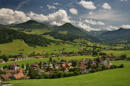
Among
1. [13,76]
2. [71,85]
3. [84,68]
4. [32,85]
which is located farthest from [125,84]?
[13,76]

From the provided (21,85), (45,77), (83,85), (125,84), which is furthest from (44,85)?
(125,84)

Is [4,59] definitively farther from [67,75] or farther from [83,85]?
[83,85]

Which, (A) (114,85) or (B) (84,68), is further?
(B) (84,68)

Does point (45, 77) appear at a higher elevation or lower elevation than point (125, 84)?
lower

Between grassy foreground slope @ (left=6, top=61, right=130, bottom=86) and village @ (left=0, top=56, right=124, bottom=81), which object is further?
village @ (left=0, top=56, right=124, bottom=81)

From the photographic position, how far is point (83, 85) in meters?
50.1

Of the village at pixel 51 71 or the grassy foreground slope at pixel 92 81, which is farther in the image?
the village at pixel 51 71

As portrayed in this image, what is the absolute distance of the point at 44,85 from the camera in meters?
55.6

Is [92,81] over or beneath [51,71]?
over

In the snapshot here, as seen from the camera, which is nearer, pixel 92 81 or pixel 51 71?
pixel 92 81

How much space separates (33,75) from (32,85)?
77.5 ft

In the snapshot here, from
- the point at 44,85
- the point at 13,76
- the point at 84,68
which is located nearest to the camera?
the point at 44,85

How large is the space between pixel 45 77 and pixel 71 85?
1166 inches

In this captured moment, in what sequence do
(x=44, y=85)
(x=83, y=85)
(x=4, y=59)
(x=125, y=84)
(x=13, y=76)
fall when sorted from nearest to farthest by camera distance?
(x=125, y=84) < (x=83, y=85) < (x=44, y=85) < (x=13, y=76) < (x=4, y=59)
